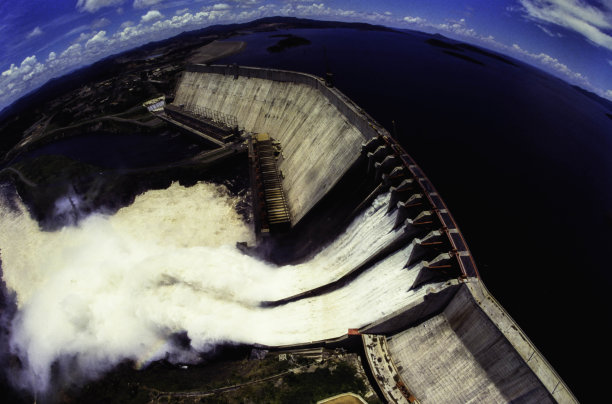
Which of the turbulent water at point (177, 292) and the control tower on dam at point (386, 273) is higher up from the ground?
the control tower on dam at point (386, 273)

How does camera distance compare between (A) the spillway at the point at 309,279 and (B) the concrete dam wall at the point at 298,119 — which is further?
(B) the concrete dam wall at the point at 298,119

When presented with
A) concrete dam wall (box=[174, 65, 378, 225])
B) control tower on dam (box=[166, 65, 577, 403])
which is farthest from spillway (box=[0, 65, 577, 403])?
concrete dam wall (box=[174, 65, 378, 225])

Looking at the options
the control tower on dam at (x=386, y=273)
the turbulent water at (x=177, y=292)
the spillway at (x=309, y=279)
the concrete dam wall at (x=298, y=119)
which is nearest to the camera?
the control tower on dam at (x=386, y=273)

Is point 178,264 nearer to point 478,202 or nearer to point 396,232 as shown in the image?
point 396,232

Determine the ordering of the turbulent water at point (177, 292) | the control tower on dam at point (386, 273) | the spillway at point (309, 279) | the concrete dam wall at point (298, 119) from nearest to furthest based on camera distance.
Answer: the control tower on dam at point (386, 273) < the spillway at point (309, 279) < the turbulent water at point (177, 292) < the concrete dam wall at point (298, 119)

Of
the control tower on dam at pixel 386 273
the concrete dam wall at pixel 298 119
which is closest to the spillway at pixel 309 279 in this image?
the control tower on dam at pixel 386 273

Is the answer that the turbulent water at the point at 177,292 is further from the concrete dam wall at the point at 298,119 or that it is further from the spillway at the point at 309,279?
the concrete dam wall at the point at 298,119

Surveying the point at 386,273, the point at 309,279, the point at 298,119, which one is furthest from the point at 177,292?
the point at 298,119

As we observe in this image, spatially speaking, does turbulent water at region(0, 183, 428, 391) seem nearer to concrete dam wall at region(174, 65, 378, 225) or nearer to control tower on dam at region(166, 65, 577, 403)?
control tower on dam at region(166, 65, 577, 403)

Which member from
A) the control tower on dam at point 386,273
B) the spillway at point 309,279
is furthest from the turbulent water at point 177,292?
the control tower on dam at point 386,273
